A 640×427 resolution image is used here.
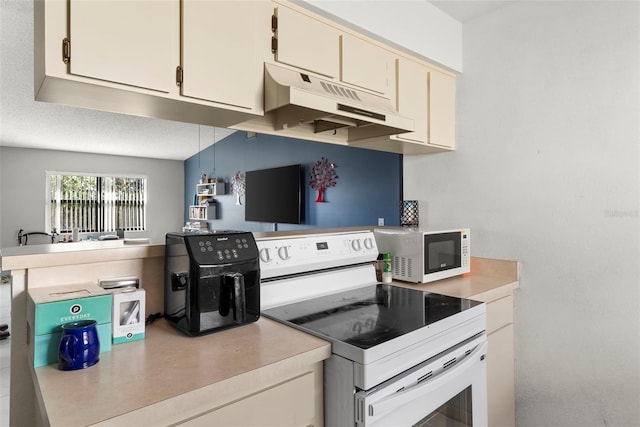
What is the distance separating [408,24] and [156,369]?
6.49ft

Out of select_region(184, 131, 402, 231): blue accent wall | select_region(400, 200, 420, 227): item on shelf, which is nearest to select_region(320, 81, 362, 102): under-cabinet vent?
select_region(400, 200, 420, 227): item on shelf

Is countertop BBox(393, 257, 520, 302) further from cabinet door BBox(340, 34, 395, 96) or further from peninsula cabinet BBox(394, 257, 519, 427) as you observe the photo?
cabinet door BBox(340, 34, 395, 96)

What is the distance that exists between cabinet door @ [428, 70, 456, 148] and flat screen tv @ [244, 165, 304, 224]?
2.30 m

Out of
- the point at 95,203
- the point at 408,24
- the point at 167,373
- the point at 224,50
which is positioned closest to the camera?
the point at 167,373

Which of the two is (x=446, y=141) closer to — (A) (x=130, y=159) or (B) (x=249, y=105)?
(B) (x=249, y=105)

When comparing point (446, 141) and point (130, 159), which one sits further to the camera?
point (130, 159)

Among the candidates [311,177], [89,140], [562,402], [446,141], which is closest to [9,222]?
[89,140]

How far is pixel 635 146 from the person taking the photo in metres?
1.62

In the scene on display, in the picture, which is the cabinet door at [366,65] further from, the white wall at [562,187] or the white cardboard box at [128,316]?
the white cardboard box at [128,316]

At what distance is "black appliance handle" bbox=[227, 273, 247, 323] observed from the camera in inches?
45.6

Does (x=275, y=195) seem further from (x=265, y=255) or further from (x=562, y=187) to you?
(x=562, y=187)

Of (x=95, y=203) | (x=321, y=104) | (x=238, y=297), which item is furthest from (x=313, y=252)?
(x=95, y=203)

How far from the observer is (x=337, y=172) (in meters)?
3.82

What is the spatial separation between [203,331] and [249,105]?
2.77 feet
